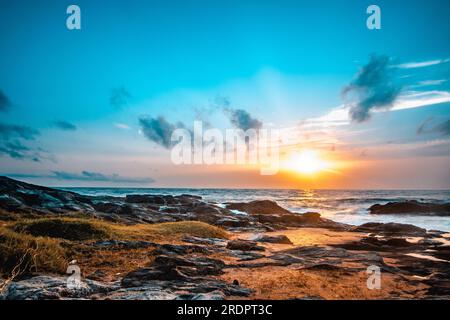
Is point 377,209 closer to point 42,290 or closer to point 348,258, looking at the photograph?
point 348,258

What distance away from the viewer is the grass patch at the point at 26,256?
31.6 ft

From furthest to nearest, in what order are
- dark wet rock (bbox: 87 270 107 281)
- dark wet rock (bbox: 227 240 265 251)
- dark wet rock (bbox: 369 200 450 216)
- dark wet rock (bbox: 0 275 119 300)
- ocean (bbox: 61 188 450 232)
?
dark wet rock (bbox: 369 200 450 216) → ocean (bbox: 61 188 450 232) → dark wet rock (bbox: 227 240 265 251) → dark wet rock (bbox: 87 270 107 281) → dark wet rock (bbox: 0 275 119 300)

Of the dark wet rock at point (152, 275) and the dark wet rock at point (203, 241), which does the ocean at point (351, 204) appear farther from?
the dark wet rock at point (152, 275)

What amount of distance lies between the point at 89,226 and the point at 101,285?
942 centimetres

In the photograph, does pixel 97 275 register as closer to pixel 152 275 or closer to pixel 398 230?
pixel 152 275

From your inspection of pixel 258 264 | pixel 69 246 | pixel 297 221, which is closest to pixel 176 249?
pixel 258 264

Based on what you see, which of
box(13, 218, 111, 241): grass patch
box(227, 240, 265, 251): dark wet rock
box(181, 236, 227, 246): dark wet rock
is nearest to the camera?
box(13, 218, 111, 241): grass patch

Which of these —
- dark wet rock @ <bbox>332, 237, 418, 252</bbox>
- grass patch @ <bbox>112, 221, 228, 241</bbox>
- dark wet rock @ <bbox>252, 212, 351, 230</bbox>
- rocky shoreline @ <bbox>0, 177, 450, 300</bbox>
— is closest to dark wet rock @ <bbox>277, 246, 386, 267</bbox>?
rocky shoreline @ <bbox>0, 177, 450, 300</bbox>

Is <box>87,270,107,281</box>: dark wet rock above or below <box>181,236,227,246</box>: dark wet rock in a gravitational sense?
above

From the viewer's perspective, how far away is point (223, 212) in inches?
1587

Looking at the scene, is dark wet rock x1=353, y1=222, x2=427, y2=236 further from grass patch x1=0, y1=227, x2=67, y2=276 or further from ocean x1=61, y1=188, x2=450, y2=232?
grass patch x1=0, y1=227, x2=67, y2=276

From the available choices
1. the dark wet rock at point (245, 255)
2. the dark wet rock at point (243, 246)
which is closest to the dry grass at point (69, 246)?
the dark wet rock at point (243, 246)

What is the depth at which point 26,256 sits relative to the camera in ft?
32.8

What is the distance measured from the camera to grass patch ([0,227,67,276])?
962 cm
